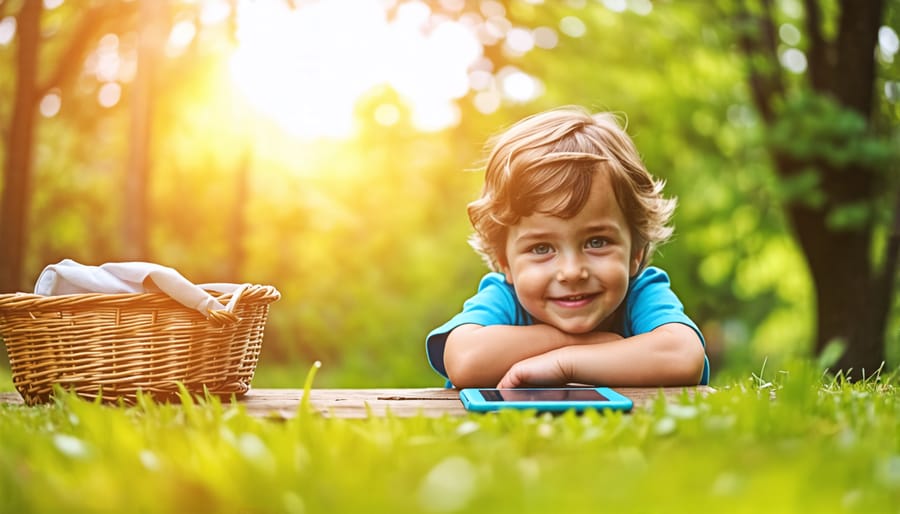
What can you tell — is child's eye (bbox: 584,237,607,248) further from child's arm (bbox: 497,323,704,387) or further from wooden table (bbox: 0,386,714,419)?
wooden table (bbox: 0,386,714,419)

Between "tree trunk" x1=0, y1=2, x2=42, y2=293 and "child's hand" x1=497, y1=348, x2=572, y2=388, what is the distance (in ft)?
19.5

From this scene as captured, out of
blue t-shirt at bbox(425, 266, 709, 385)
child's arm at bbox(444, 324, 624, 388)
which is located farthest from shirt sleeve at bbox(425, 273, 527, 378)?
child's arm at bbox(444, 324, 624, 388)

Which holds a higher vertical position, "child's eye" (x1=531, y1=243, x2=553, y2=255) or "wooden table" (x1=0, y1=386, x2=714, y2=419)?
"child's eye" (x1=531, y1=243, x2=553, y2=255)

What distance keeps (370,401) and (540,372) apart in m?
0.46

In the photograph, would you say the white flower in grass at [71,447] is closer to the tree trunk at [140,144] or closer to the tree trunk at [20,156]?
the tree trunk at [140,144]

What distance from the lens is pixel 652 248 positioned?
296cm

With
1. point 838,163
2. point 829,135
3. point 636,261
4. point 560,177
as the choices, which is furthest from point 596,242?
point 838,163

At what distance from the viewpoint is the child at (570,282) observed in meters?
2.40

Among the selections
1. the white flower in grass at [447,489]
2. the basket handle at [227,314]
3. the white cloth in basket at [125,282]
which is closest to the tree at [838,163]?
the basket handle at [227,314]

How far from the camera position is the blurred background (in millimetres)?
6559

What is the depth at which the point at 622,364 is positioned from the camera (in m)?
2.38

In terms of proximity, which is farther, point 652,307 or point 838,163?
point 838,163

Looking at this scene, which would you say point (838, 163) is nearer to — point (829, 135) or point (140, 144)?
point (829, 135)

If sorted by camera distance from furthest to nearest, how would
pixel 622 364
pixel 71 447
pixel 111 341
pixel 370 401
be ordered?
pixel 622 364 < pixel 370 401 < pixel 111 341 < pixel 71 447
